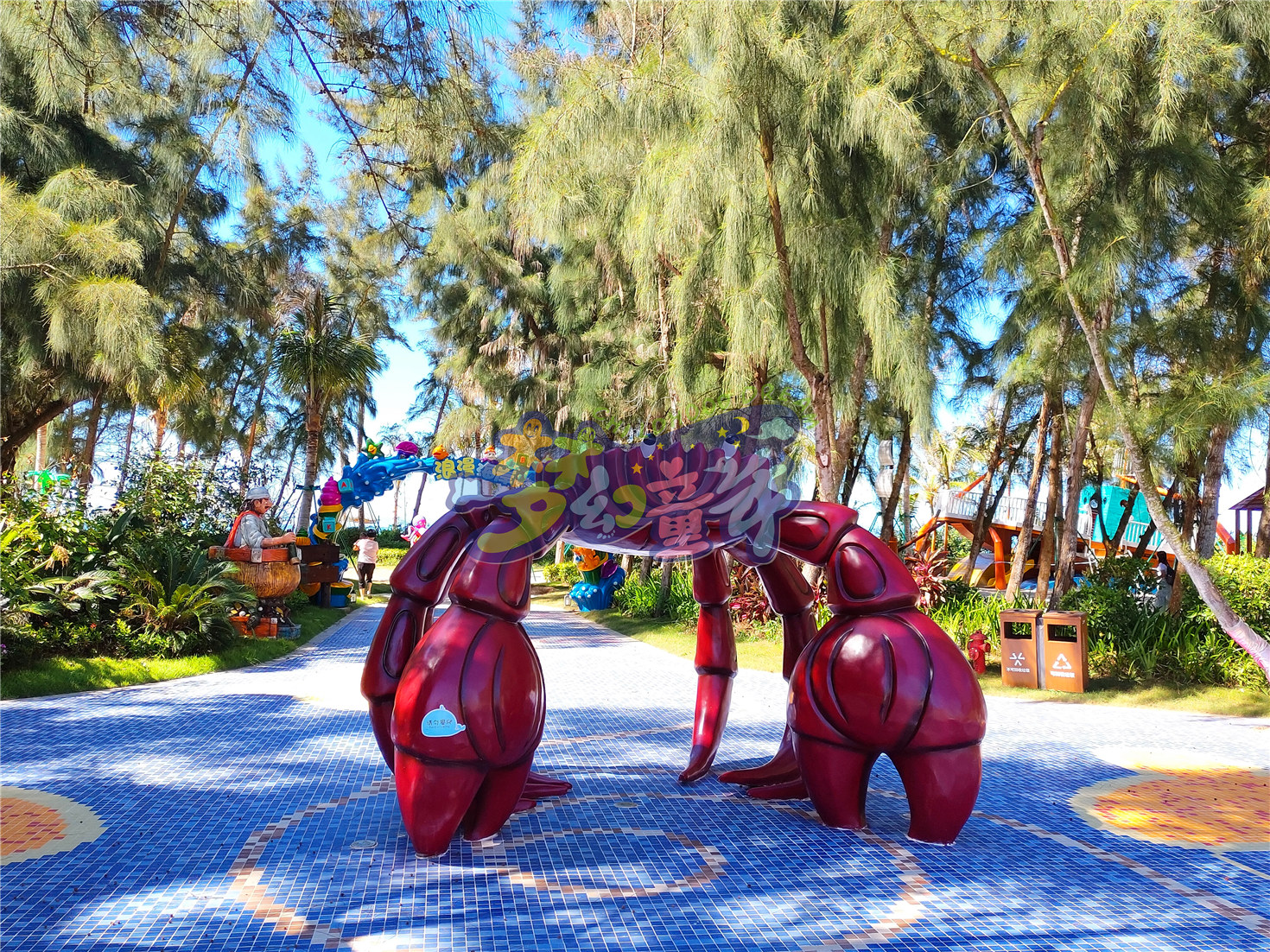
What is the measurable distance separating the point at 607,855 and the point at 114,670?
525 cm

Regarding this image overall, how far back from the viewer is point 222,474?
10953 mm

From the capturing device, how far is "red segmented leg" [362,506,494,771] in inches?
133

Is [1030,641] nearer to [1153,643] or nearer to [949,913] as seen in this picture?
[1153,643]

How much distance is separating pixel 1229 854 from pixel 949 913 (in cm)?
143

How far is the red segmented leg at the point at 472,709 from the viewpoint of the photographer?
119 inches

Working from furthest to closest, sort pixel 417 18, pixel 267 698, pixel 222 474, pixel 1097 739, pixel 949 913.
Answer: pixel 222 474 → pixel 267 698 → pixel 1097 739 → pixel 417 18 → pixel 949 913

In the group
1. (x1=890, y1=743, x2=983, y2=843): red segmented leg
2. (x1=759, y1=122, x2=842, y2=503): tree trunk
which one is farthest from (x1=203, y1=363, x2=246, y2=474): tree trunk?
(x1=890, y1=743, x2=983, y2=843): red segmented leg

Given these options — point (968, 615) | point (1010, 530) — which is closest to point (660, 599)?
point (968, 615)

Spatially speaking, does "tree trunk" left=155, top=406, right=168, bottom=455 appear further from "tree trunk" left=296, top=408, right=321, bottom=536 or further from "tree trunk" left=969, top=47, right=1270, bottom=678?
"tree trunk" left=969, top=47, right=1270, bottom=678

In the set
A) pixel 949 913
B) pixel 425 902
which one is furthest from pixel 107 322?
pixel 949 913

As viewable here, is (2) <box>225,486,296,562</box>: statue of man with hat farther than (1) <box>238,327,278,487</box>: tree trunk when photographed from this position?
No

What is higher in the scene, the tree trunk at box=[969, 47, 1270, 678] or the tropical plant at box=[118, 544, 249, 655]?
the tree trunk at box=[969, 47, 1270, 678]

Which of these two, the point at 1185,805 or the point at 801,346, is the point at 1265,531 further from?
the point at 1185,805

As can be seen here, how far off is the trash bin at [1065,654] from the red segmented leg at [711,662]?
4060mm
